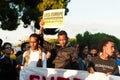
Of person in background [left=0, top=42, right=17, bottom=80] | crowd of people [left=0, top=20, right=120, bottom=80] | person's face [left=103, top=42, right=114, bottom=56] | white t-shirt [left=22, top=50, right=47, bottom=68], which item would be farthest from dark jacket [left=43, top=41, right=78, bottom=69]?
person's face [left=103, top=42, right=114, bottom=56]

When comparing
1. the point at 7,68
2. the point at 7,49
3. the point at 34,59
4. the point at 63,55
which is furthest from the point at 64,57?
the point at 7,49

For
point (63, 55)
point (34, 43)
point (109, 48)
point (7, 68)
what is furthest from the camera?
point (7, 68)

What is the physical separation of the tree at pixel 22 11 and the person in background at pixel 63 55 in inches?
1035

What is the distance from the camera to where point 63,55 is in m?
10.3

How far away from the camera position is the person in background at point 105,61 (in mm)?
9178

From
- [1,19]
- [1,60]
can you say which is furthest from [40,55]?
[1,19]

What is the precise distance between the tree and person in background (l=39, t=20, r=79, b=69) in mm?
26295

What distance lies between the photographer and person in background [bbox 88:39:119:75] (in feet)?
30.1

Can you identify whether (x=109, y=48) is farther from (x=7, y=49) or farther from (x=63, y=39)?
(x=7, y=49)

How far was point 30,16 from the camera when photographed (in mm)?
38062

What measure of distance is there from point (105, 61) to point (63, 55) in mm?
1307

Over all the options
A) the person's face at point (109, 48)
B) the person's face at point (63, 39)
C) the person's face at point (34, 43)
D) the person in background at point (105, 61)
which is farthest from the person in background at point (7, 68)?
the person's face at point (109, 48)

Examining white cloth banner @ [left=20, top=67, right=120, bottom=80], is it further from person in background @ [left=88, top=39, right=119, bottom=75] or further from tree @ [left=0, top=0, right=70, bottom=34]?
tree @ [left=0, top=0, right=70, bottom=34]

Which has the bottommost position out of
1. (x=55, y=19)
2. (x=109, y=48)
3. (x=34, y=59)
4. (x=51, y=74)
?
(x=51, y=74)
